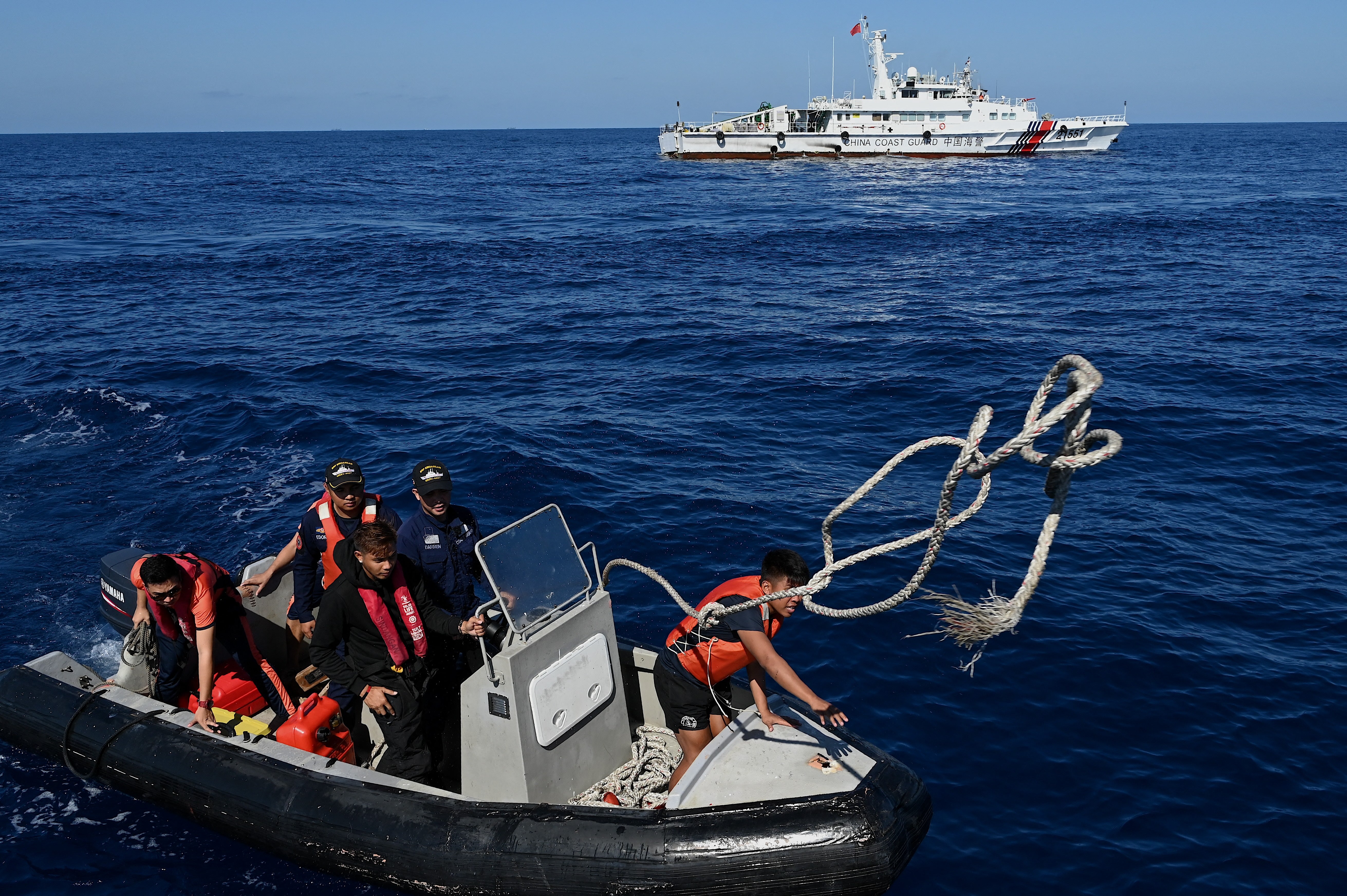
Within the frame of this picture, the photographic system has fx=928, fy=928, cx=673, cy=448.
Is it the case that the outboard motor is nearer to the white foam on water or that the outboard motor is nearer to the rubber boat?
the rubber boat

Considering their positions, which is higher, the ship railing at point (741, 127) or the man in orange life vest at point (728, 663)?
the ship railing at point (741, 127)

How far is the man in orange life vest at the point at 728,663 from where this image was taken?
508 centimetres

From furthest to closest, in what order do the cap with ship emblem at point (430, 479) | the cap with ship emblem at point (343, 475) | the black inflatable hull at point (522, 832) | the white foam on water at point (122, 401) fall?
the white foam on water at point (122, 401), the cap with ship emblem at point (343, 475), the cap with ship emblem at point (430, 479), the black inflatable hull at point (522, 832)

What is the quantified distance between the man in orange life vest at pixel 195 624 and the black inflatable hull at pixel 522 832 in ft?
1.29

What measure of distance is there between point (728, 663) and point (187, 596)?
3.73 meters

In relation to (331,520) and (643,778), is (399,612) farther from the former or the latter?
(643,778)

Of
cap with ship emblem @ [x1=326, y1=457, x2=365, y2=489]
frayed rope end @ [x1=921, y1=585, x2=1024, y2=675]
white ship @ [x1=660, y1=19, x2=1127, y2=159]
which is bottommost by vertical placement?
frayed rope end @ [x1=921, y1=585, x2=1024, y2=675]

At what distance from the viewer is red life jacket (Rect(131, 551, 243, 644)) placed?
629cm

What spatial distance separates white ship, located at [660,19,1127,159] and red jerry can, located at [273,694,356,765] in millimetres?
70472

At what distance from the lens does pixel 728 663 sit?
5664mm

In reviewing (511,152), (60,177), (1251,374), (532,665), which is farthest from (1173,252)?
(511,152)

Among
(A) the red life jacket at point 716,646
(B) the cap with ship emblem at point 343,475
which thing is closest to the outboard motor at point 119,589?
(B) the cap with ship emblem at point 343,475

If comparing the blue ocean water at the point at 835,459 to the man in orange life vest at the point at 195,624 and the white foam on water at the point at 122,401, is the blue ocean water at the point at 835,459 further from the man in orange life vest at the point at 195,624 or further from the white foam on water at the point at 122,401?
the man in orange life vest at the point at 195,624

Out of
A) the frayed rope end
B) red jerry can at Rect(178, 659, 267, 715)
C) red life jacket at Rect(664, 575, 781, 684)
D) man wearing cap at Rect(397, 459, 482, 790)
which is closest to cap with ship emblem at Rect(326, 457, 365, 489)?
man wearing cap at Rect(397, 459, 482, 790)
